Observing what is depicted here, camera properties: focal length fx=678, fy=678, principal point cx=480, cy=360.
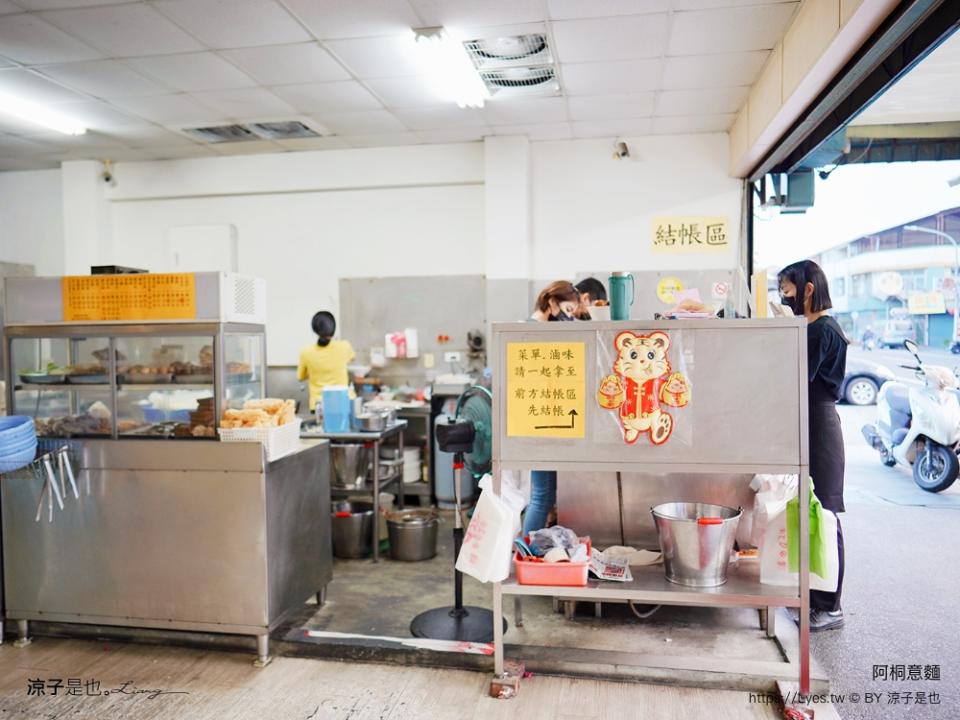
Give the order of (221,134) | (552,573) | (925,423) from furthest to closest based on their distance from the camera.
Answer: (221,134) → (925,423) → (552,573)

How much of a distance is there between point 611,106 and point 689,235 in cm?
143

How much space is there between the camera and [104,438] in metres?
3.22

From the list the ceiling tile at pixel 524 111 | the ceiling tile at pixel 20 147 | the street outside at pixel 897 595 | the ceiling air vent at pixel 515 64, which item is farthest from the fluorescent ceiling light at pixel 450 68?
the ceiling tile at pixel 20 147

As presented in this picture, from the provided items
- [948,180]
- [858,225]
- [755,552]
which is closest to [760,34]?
[948,180]

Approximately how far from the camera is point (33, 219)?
6.97 meters

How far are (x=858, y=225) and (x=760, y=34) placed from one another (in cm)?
170

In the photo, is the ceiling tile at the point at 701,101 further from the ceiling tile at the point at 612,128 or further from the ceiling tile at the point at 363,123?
the ceiling tile at the point at 363,123

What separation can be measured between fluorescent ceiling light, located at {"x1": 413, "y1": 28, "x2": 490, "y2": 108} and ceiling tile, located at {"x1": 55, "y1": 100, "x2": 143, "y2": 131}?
2.58 meters

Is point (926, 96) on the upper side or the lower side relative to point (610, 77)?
lower

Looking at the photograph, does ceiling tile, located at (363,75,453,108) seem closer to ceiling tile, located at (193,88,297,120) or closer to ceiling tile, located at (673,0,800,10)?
ceiling tile, located at (193,88,297,120)

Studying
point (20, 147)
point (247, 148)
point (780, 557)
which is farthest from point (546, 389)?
point (20, 147)

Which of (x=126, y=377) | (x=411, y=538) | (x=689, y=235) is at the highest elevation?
(x=689, y=235)

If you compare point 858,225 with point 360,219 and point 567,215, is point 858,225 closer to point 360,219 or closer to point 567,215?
point 567,215

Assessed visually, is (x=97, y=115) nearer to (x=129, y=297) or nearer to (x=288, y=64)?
(x=288, y=64)
